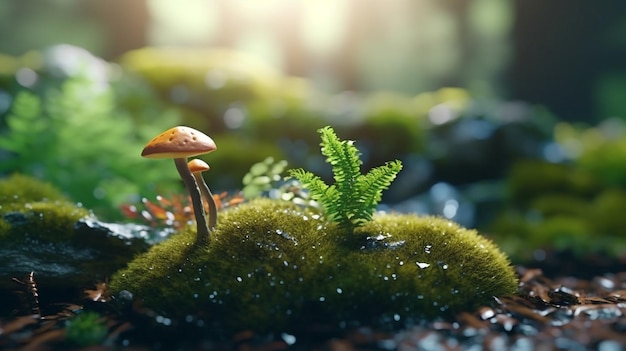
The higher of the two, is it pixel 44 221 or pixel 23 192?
pixel 23 192

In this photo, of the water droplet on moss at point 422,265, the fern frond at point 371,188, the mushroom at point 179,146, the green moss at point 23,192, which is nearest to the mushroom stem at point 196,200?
the mushroom at point 179,146

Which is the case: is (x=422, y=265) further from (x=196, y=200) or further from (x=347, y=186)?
(x=196, y=200)

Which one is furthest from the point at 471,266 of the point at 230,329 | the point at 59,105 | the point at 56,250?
the point at 59,105

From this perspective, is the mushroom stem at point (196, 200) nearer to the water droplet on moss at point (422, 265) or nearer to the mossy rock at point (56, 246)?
the mossy rock at point (56, 246)

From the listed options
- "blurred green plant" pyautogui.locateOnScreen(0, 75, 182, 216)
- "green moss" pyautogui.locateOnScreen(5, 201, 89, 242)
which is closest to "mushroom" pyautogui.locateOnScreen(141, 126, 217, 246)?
"green moss" pyautogui.locateOnScreen(5, 201, 89, 242)

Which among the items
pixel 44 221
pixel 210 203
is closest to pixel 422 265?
pixel 210 203
